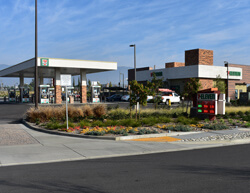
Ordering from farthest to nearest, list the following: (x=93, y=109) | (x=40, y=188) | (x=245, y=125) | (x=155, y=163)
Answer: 1. (x=93, y=109)
2. (x=245, y=125)
3. (x=155, y=163)
4. (x=40, y=188)

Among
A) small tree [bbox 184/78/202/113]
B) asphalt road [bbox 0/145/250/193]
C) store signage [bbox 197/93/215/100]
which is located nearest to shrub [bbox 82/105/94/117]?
small tree [bbox 184/78/202/113]

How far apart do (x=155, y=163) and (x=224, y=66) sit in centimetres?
4765

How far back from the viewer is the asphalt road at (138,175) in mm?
5801

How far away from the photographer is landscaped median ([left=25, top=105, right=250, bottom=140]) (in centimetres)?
1313

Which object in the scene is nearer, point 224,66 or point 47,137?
point 47,137

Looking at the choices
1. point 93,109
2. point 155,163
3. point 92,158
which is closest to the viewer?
point 155,163

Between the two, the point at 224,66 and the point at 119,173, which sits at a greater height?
the point at 224,66

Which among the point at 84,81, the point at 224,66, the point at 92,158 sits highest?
the point at 224,66

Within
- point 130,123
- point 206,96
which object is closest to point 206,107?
point 206,96

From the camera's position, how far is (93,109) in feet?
61.5

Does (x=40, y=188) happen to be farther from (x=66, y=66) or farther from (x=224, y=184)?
(x=66, y=66)

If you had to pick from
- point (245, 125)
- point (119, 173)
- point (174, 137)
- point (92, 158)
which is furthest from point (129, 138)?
A: point (245, 125)

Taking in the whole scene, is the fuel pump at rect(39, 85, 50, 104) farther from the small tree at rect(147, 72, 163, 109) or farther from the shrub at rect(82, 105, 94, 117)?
the shrub at rect(82, 105, 94, 117)

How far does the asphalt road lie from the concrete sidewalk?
2.27 ft
